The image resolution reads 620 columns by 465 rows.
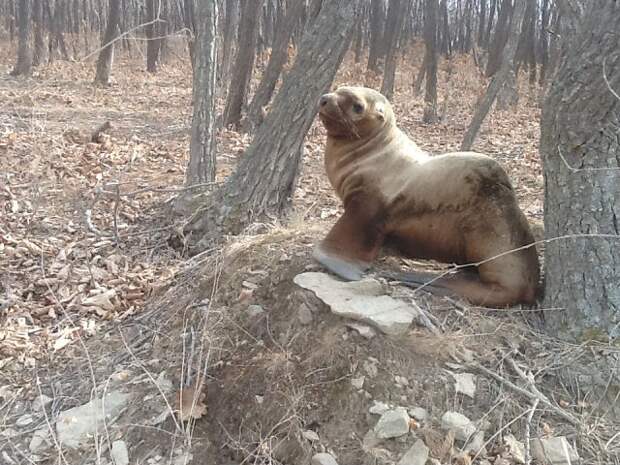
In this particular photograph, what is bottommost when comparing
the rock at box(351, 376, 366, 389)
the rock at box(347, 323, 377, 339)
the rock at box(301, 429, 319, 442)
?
the rock at box(301, 429, 319, 442)

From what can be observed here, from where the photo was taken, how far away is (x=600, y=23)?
2.82m

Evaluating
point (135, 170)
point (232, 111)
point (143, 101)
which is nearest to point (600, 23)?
point (135, 170)

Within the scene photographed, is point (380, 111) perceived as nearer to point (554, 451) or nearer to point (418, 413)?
point (418, 413)

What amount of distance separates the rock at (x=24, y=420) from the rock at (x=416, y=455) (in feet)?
6.65

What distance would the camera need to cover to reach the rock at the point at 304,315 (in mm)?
3260

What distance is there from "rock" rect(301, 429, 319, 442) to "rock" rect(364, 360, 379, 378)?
37cm

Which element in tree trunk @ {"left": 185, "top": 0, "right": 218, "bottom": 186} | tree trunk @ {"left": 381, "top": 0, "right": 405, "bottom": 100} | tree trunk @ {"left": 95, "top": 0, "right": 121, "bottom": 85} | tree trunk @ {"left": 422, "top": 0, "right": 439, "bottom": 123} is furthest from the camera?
tree trunk @ {"left": 95, "top": 0, "right": 121, "bottom": 85}

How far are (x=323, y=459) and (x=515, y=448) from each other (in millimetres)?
825

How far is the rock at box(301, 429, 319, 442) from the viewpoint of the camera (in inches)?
109

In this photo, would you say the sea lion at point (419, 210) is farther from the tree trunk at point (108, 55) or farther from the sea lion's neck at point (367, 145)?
the tree trunk at point (108, 55)

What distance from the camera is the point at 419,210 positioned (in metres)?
3.41

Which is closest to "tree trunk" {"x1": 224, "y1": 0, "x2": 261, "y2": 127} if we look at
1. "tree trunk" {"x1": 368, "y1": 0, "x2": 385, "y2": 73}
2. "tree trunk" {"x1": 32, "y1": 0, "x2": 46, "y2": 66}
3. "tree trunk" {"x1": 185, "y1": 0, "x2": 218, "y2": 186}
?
"tree trunk" {"x1": 185, "y1": 0, "x2": 218, "y2": 186}

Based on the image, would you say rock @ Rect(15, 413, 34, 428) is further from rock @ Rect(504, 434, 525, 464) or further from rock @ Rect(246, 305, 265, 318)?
rock @ Rect(504, 434, 525, 464)

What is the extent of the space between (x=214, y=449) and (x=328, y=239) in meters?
1.31
